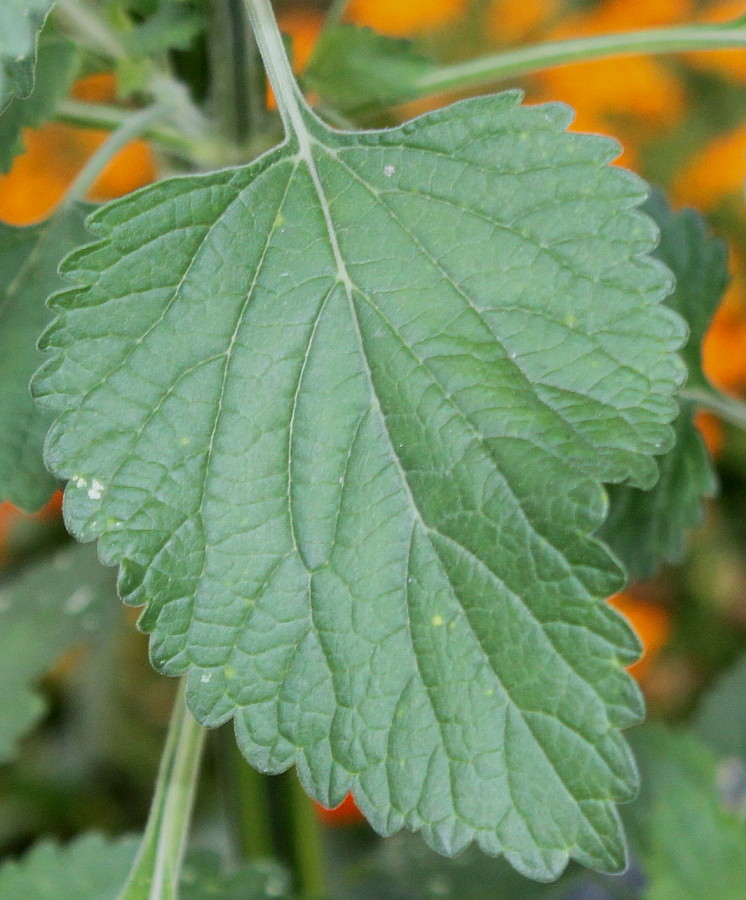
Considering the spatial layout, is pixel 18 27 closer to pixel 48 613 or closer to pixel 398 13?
A: pixel 48 613

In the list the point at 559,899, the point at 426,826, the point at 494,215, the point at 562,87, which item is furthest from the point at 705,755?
the point at 562,87

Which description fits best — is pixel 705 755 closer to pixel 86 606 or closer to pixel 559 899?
pixel 559 899

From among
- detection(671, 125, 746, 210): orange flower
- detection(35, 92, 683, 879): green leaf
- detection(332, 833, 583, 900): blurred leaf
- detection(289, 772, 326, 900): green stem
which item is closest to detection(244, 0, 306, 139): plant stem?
detection(35, 92, 683, 879): green leaf

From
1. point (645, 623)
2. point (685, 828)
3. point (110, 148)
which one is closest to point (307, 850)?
point (685, 828)

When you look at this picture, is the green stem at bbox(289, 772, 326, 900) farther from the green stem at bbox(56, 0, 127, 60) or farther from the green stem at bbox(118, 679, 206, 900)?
the green stem at bbox(56, 0, 127, 60)

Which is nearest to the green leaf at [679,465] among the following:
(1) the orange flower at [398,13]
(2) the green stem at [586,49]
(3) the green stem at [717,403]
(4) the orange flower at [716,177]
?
(3) the green stem at [717,403]

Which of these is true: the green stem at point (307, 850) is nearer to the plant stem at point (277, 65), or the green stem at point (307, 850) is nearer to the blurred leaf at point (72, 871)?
the blurred leaf at point (72, 871)

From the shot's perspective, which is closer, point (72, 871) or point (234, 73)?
point (234, 73)
